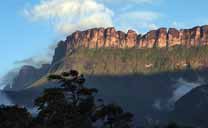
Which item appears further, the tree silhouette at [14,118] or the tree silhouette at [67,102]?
the tree silhouette at [14,118]

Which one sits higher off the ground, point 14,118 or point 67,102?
point 67,102

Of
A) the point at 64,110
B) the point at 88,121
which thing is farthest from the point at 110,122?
the point at 64,110

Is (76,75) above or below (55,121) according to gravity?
above

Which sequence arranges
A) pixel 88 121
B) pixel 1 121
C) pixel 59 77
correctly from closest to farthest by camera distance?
1. pixel 59 77
2. pixel 88 121
3. pixel 1 121

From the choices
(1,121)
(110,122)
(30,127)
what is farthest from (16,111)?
(110,122)

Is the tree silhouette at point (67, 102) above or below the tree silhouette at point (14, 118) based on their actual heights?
above

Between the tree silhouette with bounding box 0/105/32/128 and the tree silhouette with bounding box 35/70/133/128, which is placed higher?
the tree silhouette with bounding box 35/70/133/128

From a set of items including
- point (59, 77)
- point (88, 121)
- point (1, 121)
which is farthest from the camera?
point (1, 121)

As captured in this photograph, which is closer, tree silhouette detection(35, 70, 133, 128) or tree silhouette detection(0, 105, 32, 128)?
tree silhouette detection(35, 70, 133, 128)

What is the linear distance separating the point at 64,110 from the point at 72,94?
2315 millimetres

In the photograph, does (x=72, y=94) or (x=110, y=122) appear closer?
(x=72, y=94)

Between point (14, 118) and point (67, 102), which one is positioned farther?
point (14, 118)

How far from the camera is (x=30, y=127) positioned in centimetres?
8619

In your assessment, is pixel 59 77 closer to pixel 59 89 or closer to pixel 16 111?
pixel 59 89
